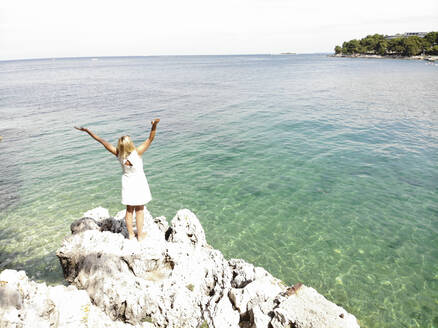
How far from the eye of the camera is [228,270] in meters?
8.05

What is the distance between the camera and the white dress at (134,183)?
23.1 feet

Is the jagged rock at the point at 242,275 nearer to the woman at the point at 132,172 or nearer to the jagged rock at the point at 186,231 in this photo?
the jagged rock at the point at 186,231

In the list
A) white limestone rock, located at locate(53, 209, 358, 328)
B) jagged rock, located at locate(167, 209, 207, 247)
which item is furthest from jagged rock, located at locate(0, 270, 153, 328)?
jagged rock, located at locate(167, 209, 207, 247)

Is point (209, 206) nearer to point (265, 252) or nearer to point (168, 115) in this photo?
point (265, 252)

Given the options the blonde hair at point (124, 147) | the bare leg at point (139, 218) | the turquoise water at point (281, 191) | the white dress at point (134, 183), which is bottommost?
the turquoise water at point (281, 191)

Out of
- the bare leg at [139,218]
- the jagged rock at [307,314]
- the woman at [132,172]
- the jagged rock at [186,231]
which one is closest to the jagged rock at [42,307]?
the bare leg at [139,218]

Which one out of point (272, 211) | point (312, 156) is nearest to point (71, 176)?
point (272, 211)

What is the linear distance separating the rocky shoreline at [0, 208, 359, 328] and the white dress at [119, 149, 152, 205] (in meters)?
1.37

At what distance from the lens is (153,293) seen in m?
6.74

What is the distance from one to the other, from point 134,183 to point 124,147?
1093 mm

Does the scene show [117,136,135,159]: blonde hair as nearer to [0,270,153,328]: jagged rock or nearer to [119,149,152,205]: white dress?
[119,149,152,205]: white dress

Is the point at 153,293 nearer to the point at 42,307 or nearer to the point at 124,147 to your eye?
the point at 42,307

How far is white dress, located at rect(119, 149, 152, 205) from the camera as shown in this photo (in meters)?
7.04

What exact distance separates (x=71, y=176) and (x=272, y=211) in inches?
512
